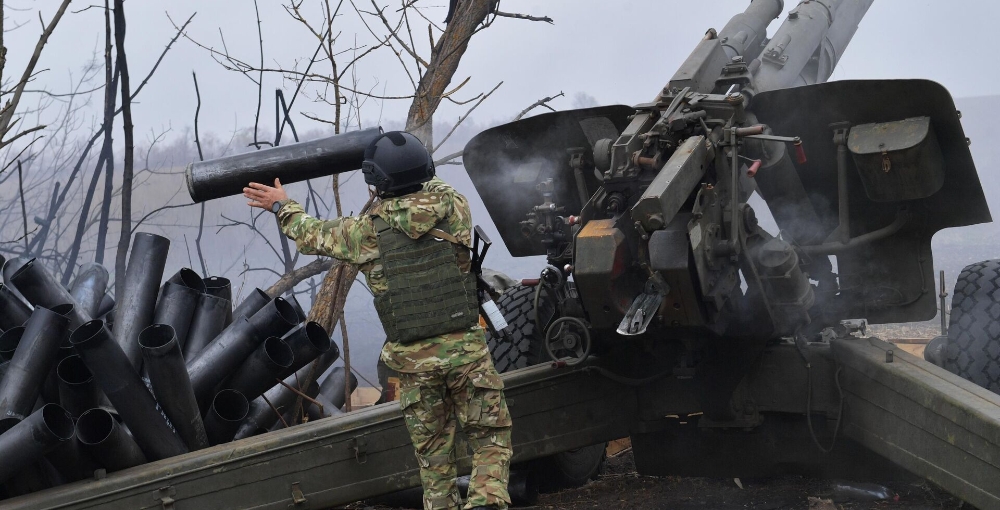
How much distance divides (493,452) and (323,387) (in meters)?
2.82

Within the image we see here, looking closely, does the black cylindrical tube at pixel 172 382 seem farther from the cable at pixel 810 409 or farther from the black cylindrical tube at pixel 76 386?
the cable at pixel 810 409

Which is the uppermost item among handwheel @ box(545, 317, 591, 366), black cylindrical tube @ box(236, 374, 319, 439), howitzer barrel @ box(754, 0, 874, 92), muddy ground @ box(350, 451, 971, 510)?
howitzer barrel @ box(754, 0, 874, 92)

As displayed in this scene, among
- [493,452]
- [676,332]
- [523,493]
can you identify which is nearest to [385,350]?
[493,452]

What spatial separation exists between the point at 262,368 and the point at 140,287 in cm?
77

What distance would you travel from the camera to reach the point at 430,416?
4.03 metres

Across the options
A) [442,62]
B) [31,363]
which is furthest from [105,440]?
[442,62]

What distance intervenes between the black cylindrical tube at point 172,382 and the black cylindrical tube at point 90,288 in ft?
4.38

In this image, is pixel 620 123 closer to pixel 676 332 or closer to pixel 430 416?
pixel 676 332

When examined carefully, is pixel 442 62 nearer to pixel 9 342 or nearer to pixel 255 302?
pixel 255 302

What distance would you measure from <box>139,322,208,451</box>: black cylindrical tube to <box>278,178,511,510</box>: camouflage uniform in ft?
2.43

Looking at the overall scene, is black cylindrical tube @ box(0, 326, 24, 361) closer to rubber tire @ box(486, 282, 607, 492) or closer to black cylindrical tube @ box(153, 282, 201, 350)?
black cylindrical tube @ box(153, 282, 201, 350)

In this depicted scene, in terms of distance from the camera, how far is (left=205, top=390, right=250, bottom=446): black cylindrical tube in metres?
4.71

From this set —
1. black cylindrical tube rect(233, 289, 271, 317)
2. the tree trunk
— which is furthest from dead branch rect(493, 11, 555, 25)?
black cylindrical tube rect(233, 289, 271, 317)

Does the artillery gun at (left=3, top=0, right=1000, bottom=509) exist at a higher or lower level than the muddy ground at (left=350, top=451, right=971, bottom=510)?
higher
